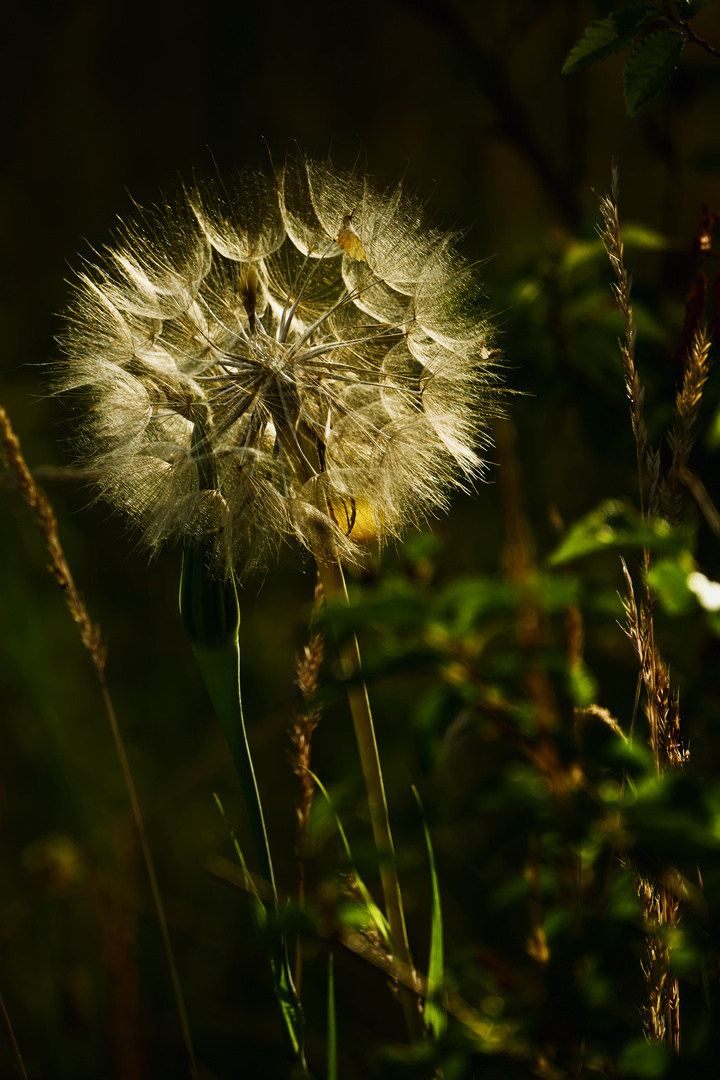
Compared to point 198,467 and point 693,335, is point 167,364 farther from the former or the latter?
point 693,335

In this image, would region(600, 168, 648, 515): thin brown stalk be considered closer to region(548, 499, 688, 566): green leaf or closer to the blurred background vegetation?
the blurred background vegetation

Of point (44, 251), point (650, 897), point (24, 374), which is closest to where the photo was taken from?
point (650, 897)

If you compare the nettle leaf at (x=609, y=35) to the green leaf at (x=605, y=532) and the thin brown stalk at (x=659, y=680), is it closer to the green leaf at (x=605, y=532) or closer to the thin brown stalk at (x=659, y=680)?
the thin brown stalk at (x=659, y=680)

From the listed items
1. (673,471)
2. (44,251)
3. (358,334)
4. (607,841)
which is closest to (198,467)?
(358,334)

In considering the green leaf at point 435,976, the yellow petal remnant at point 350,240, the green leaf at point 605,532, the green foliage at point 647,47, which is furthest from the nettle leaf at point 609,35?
the green leaf at point 435,976

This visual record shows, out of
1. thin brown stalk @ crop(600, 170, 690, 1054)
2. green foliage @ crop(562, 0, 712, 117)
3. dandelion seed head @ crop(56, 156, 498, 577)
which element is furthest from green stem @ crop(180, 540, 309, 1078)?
green foliage @ crop(562, 0, 712, 117)

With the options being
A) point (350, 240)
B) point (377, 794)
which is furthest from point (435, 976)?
point (350, 240)
